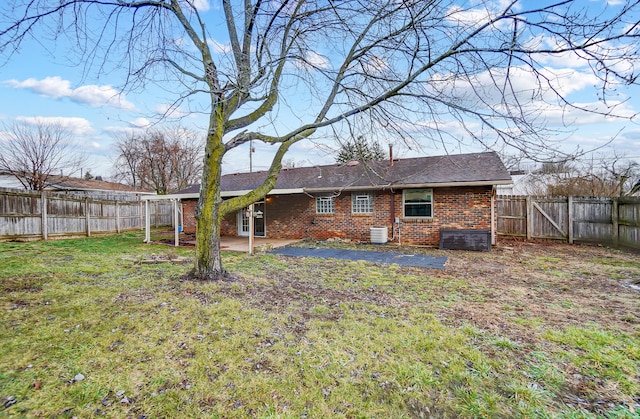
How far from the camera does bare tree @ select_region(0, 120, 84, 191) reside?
14.2 meters

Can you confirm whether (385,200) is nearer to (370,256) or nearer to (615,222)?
(370,256)

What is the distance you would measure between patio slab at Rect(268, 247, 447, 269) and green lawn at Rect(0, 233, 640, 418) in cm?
188

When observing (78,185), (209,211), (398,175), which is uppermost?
(78,185)

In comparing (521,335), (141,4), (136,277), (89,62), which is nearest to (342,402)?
(521,335)

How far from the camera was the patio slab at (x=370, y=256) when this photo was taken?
8008 mm

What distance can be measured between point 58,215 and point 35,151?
17.3ft

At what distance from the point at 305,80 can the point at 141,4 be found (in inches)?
127

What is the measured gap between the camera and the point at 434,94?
15.6 ft

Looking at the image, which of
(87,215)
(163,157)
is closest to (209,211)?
(87,215)

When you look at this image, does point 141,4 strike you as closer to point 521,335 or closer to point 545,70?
point 545,70

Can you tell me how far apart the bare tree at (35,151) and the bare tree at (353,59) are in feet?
44.8

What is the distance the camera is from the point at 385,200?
1170 cm

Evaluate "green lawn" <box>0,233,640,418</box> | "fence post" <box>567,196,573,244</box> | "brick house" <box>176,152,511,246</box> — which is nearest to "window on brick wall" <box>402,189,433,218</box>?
"brick house" <box>176,152,511,246</box>

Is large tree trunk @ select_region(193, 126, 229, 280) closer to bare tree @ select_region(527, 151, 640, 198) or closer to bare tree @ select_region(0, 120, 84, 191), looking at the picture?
bare tree @ select_region(527, 151, 640, 198)
